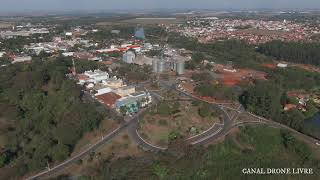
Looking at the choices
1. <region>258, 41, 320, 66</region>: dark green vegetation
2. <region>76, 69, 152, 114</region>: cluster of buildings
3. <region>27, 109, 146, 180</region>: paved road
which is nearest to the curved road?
<region>27, 109, 146, 180</region>: paved road

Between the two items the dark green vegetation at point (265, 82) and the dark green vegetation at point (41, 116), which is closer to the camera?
the dark green vegetation at point (41, 116)

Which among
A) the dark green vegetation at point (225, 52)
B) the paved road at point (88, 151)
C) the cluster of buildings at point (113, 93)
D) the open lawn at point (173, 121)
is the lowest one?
the paved road at point (88, 151)

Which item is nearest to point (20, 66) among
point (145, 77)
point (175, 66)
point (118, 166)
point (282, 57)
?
point (145, 77)

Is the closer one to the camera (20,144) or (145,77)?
(20,144)

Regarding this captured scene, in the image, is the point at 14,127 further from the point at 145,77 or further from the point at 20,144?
the point at 145,77

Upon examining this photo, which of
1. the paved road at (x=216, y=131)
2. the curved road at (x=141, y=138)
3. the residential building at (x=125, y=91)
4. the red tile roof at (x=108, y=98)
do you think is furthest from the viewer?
the residential building at (x=125, y=91)

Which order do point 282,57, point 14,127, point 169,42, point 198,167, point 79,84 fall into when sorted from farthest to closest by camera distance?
point 169,42, point 282,57, point 79,84, point 14,127, point 198,167

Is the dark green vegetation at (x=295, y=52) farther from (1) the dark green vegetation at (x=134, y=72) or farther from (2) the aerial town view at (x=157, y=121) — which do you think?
(1) the dark green vegetation at (x=134, y=72)

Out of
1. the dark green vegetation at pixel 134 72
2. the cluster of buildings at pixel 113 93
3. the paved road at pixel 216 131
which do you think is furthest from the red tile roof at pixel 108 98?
the paved road at pixel 216 131
